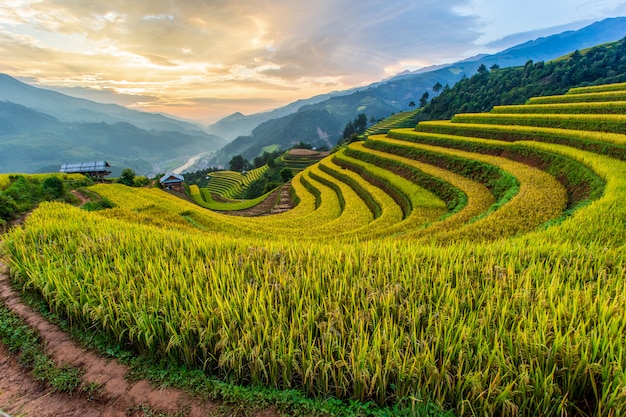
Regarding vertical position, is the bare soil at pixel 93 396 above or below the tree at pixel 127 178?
below

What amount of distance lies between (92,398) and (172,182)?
4071cm

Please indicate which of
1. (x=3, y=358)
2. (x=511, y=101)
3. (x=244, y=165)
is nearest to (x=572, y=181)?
(x=3, y=358)

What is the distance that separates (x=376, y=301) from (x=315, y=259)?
125 cm

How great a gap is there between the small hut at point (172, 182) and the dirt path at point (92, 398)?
39.1 meters

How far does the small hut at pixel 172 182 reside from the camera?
3753 centimetres

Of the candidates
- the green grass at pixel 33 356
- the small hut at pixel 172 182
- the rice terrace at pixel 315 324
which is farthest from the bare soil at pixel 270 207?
the green grass at pixel 33 356

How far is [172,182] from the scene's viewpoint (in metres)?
38.0

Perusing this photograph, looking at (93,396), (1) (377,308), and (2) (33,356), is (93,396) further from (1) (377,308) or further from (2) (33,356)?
(1) (377,308)

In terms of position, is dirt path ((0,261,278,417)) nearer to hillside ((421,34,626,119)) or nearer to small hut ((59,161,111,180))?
small hut ((59,161,111,180))

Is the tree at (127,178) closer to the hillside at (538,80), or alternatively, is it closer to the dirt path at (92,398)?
the dirt path at (92,398)

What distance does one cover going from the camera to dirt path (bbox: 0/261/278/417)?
6.83 ft

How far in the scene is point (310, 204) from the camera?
1998 cm

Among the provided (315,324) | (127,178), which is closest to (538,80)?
(315,324)

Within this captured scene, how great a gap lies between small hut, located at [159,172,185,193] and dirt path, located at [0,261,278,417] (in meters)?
39.1
